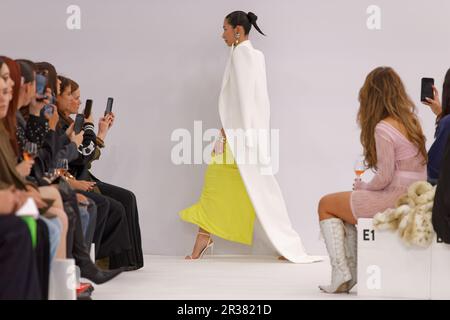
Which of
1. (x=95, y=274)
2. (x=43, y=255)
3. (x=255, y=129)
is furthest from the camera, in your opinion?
(x=255, y=129)

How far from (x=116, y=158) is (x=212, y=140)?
2.45ft

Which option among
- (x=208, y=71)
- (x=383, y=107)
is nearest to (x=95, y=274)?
(x=383, y=107)

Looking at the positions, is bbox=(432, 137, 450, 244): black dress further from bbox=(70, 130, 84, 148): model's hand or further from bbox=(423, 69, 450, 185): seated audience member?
bbox=(70, 130, 84, 148): model's hand

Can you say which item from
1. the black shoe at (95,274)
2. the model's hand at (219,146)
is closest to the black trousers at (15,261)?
the black shoe at (95,274)

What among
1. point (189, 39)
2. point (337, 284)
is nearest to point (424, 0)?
point (189, 39)

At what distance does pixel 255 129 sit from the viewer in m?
5.99

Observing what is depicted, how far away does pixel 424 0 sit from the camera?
6398 millimetres

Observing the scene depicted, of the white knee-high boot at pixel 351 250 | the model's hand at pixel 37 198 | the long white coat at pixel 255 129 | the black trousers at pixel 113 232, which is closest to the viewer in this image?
the model's hand at pixel 37 198

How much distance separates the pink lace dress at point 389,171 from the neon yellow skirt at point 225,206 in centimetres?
205

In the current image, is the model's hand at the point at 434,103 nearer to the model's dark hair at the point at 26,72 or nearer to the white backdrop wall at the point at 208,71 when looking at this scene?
the white backdrop wall at the point at 208,71

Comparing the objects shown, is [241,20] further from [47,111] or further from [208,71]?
[47,111]

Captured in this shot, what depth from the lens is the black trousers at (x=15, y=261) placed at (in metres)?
2.75

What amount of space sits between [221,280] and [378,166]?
115 cm
